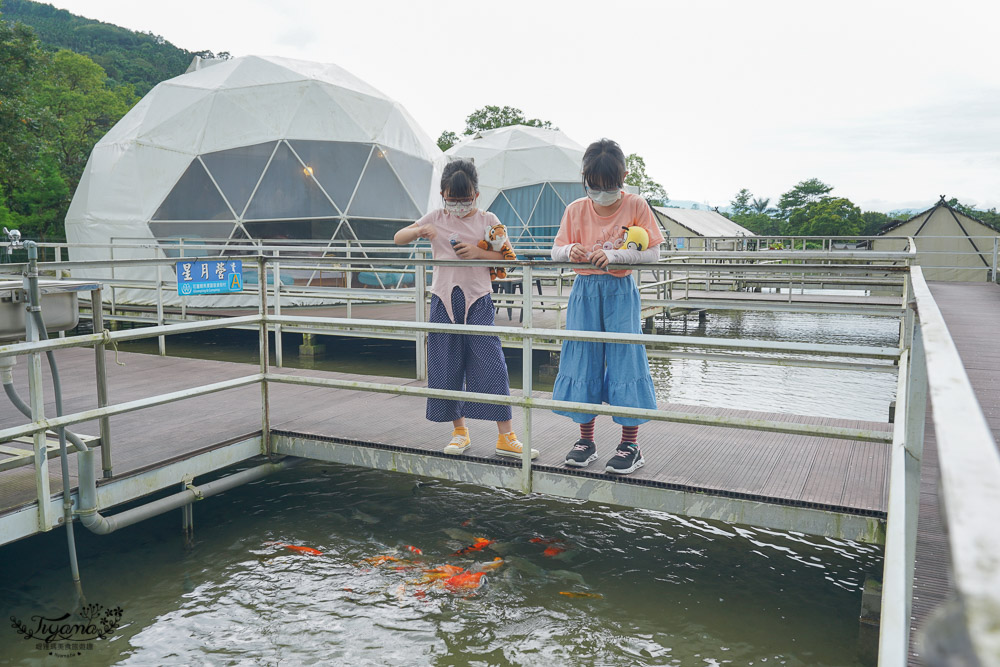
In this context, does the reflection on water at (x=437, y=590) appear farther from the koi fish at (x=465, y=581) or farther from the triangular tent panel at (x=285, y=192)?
the triangular tent panel at (x=285, y=192)

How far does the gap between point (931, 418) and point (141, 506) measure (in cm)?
355

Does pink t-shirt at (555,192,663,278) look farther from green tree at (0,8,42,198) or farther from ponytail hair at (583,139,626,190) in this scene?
green tree at (0,8,42,198)

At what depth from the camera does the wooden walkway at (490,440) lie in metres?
3.66

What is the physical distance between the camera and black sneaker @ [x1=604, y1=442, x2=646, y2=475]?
12.7 ft

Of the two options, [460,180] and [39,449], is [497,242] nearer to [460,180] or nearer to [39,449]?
[460,180]

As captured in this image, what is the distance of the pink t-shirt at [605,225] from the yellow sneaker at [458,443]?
115cm

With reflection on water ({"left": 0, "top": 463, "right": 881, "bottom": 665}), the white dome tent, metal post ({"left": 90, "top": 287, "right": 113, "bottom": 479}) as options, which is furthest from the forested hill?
reflection on water ({"left": 0, "top": 463, "right": 881, "bottom": 665})

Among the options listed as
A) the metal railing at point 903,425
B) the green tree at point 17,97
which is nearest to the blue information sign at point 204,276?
the metal railing at point 903,425

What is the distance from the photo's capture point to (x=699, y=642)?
3.35 metres

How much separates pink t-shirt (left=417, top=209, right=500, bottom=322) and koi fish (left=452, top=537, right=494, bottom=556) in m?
1.25

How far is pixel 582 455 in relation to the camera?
13.2 feet

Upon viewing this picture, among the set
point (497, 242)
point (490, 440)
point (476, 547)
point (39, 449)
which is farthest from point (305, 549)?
point (497, 242)

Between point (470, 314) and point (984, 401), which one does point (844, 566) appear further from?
point (470, 314)

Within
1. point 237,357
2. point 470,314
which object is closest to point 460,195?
point 470,314
